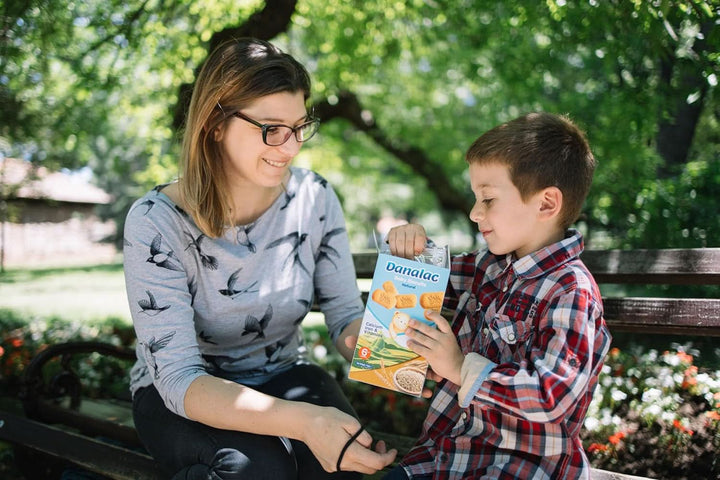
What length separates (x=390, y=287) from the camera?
1862mm

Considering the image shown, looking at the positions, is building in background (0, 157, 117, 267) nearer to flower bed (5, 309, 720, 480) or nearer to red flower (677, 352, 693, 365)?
flower bed (5, 309, 720, 480)

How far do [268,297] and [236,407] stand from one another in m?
0.60

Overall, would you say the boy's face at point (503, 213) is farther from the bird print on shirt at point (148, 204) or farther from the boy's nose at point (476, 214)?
the bird print on shirt at point (148, 204)

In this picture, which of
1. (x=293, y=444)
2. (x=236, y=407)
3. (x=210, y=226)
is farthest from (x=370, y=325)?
(x=210, y=226)

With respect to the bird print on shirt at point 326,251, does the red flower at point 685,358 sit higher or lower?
lower

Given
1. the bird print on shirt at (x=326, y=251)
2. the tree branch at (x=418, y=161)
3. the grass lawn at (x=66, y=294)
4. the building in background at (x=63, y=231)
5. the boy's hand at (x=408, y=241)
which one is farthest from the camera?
the building in background at (x=63, y=231)

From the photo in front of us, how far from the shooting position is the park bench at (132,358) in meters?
2.42

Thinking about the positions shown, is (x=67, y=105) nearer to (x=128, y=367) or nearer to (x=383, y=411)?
(x=128, y=367)

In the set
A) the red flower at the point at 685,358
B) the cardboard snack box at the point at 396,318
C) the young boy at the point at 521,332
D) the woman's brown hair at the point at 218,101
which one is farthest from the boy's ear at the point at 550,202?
the red flower at the point at 685,358

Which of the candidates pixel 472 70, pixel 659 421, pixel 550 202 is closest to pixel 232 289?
pixel 550 202

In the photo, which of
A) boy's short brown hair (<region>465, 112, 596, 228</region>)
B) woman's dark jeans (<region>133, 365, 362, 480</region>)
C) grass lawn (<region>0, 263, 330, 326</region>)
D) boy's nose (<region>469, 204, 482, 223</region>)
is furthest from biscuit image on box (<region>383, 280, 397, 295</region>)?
grass lawn (<region>0, 263, 330, 326</region>)

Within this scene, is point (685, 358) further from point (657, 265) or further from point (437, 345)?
point (437, 345)

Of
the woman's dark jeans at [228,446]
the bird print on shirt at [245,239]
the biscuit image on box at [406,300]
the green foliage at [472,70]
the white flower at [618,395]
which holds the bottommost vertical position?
the white flower at [618,395]

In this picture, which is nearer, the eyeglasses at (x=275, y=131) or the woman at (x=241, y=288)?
the woman at (x=241, y=288)
